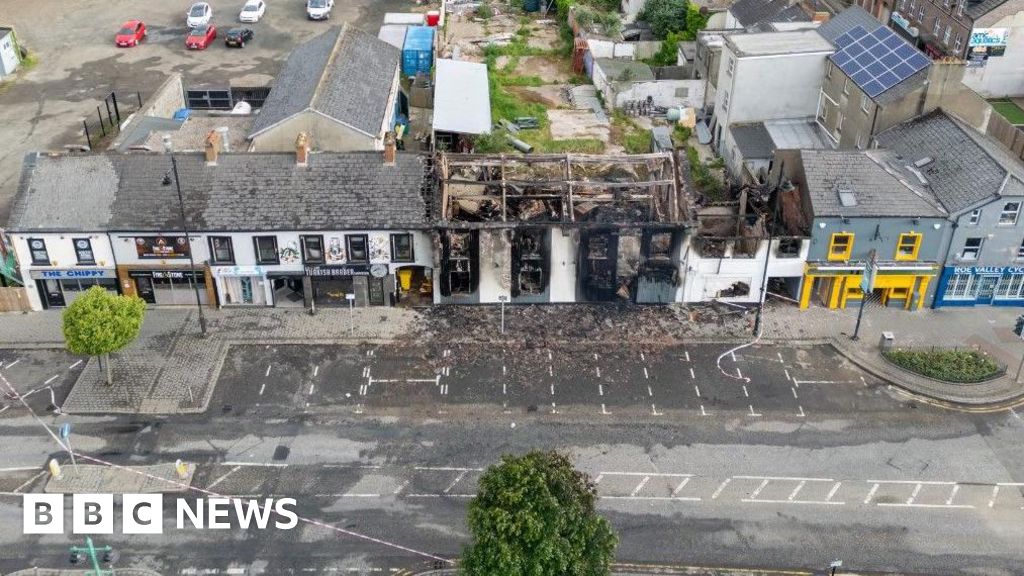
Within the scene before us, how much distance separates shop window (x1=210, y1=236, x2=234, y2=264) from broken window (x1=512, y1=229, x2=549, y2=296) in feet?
52.0

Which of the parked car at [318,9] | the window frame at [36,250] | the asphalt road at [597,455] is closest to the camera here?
the asphalt road at [597,455]

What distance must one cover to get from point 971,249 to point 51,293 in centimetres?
5203

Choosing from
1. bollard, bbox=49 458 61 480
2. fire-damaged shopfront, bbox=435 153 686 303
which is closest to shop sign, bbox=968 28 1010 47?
fire-damaged shopfront, bbox=435 153 686 303

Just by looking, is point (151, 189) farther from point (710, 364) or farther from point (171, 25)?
point (171, 25)

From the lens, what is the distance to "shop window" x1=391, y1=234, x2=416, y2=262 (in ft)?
174

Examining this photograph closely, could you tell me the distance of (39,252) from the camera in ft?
171

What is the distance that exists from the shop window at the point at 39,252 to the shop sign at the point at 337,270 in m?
14.2

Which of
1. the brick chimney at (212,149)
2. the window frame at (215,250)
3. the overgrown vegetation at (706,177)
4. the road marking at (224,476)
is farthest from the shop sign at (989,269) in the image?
the brick chimney at (212,149)

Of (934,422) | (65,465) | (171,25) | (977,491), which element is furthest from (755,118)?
(171,25)

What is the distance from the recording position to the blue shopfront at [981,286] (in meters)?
53.6

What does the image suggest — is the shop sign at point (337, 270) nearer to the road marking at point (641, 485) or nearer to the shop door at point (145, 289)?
the shop door at point (145, 289)

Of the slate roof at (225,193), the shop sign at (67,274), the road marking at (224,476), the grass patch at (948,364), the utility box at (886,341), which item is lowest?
the road marking at (224,476)

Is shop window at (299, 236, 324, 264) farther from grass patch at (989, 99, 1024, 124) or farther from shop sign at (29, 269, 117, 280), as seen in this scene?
grass patch at (989, 99, 1024, 124)

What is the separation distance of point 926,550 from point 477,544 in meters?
20.4
